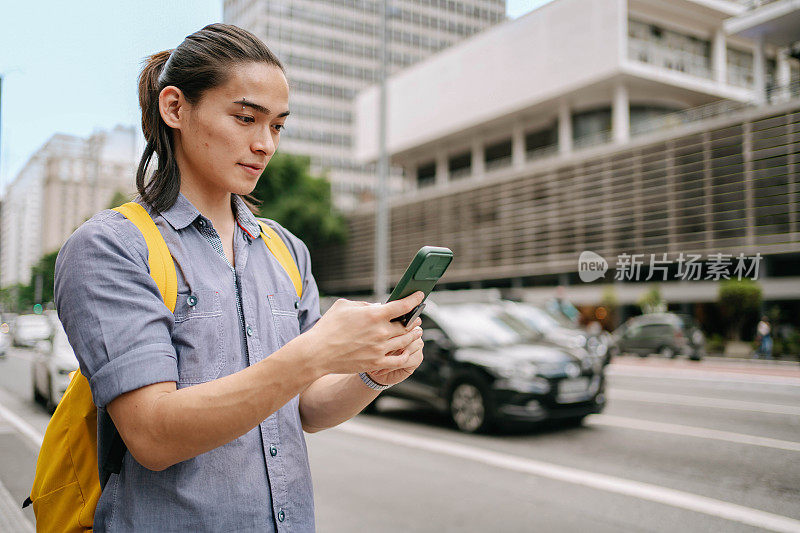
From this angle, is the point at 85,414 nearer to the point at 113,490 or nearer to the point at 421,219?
the point at 113,490

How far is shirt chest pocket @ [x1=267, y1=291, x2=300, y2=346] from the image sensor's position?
4.47 ft

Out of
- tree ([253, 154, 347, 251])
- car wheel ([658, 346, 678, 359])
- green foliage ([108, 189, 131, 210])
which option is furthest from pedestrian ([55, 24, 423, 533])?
tree ([253, 154, 347, 251])

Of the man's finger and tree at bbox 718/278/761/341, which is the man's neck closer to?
the man's finger

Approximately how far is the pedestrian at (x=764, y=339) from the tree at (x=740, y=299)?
0.20ft

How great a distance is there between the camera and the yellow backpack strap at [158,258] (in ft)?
3.76

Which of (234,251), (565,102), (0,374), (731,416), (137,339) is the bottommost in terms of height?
(0,374)

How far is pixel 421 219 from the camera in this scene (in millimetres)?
16203

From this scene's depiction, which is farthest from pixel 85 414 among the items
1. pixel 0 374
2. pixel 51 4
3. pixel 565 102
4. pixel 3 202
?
pixel 565 102

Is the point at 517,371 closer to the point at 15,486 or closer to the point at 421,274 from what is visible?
the point at 15,486

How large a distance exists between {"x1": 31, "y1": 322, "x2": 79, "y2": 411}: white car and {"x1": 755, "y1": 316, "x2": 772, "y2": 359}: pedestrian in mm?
6959

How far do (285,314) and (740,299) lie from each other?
6.92ft

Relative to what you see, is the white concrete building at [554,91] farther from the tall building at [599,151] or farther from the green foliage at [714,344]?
the green foliage at [714,344]

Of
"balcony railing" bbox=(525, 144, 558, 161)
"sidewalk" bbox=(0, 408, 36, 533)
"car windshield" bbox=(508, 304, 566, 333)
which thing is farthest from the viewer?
"balcony railing" bbox=(525, 144, 558, 161)

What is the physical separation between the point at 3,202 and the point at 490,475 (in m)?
4.09
